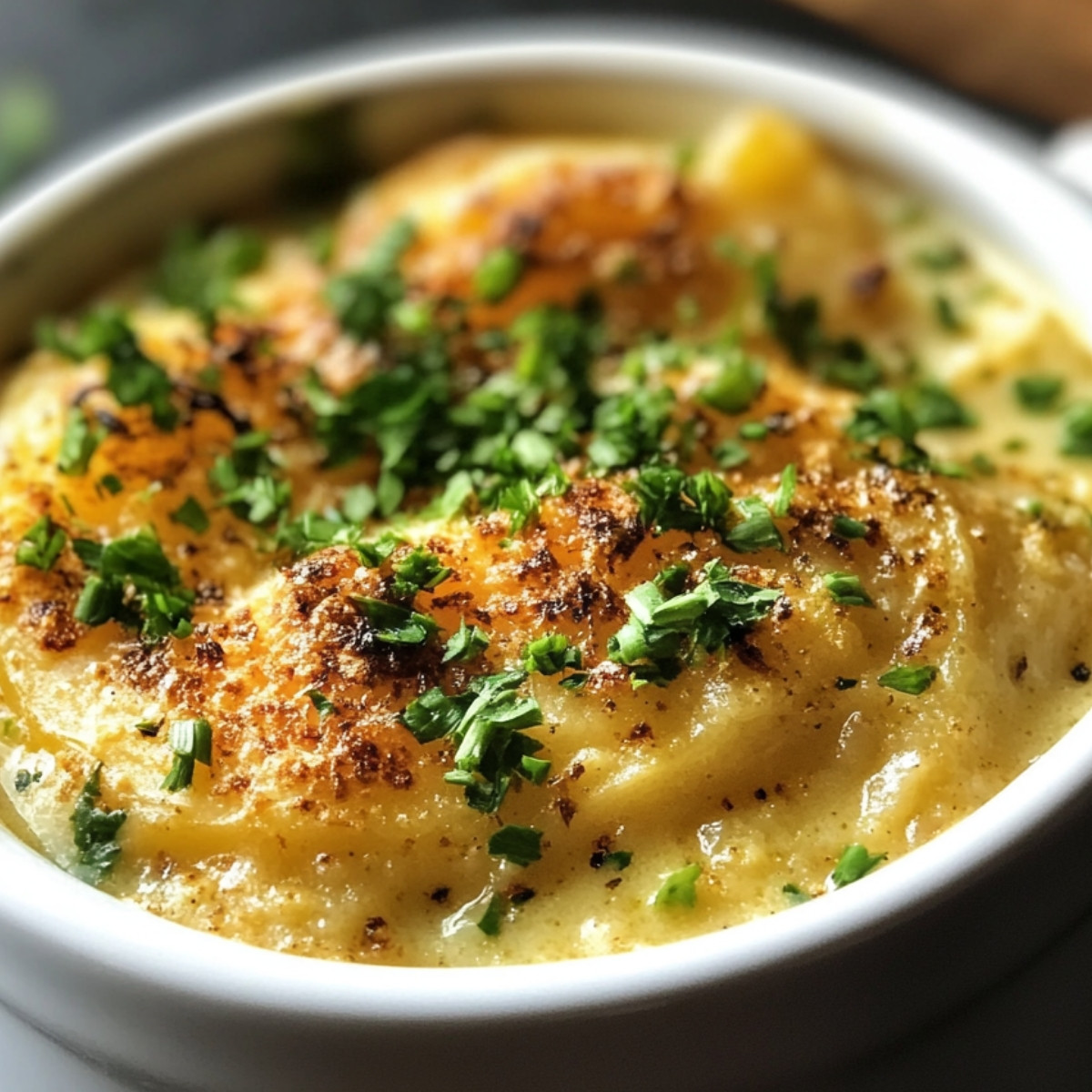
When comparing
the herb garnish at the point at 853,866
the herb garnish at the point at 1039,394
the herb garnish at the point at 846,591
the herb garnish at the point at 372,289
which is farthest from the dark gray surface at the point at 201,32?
the herb garnish at the point at 853,866

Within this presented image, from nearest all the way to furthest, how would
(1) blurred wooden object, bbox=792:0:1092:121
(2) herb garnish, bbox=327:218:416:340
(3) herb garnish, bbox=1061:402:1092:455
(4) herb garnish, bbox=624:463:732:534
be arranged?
(4) herb garnish, bbox=624:463:732:534
(3) herb garnish, bbox=1061:402:1092:455
(2) herb garnish, bbox=327:218:416:340
(1) blurred wooden object, bbox=792:0:1092:121

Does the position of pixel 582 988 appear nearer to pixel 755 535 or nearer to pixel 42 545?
pixel 755 535

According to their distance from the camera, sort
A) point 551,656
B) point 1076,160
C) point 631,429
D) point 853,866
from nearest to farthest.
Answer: point 853,866 < point 551,656 < point 631,429 < point 1076,160

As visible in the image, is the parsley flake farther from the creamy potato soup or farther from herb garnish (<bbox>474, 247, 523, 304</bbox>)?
herb garnish (<bbox>474, 247, 523, 304</bbox>)

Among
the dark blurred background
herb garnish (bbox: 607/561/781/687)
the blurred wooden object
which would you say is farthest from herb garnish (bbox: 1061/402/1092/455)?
the dark blurred background

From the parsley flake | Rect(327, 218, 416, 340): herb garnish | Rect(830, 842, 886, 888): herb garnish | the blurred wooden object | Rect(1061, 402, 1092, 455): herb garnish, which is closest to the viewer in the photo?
Rect(830, 842, 886, 888): herb garnish

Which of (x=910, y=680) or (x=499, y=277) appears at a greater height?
(x=499, y=277)

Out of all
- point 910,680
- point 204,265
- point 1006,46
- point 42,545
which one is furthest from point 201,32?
point 910,680
